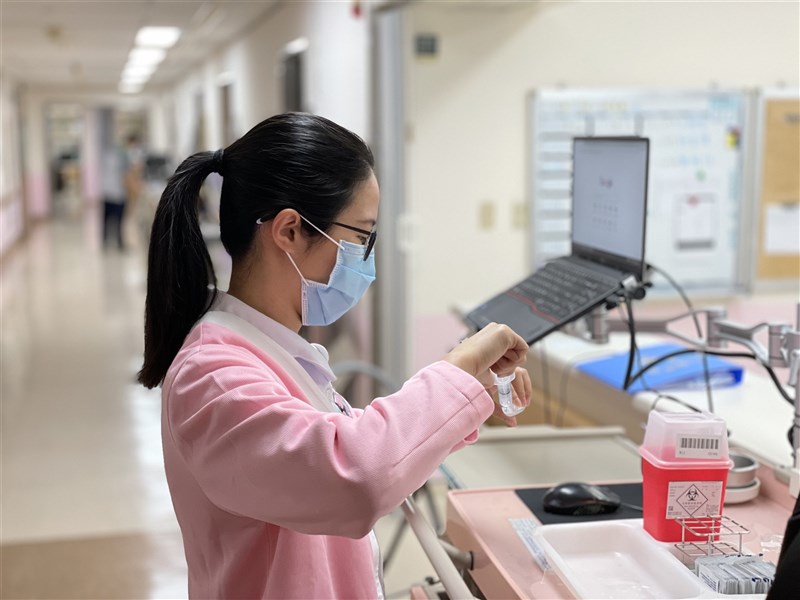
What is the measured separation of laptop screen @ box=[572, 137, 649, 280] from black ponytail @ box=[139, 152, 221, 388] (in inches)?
34.7

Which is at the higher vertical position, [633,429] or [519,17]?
[519,17]

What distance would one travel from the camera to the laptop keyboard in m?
1.78

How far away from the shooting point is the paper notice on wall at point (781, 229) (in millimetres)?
4102

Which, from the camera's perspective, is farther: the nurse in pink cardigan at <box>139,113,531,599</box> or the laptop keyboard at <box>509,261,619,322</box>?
the laptop keyboard at <box>509,261,619,322</box>

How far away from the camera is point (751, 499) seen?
5.86 feet

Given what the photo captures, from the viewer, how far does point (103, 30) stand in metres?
8.45

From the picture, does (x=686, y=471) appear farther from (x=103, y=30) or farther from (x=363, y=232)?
(x=103, y=30)

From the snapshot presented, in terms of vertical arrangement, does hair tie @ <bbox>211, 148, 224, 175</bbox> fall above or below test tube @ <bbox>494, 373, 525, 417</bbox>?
above

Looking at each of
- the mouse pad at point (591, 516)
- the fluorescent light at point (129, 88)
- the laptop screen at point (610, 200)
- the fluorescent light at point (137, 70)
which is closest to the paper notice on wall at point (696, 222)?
the laptop screen at point (610, 200)

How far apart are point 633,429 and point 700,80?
1.99 m

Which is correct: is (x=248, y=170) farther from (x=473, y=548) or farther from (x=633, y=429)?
(x=633, y=429)

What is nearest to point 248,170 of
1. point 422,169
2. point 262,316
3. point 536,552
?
point 262,316

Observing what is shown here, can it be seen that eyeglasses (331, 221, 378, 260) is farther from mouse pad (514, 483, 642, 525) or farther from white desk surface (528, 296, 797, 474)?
white desk surface (528, 296, 797, 474)

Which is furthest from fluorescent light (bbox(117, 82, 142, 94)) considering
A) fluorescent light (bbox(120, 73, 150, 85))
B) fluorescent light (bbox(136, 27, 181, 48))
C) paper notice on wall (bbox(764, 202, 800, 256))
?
paper notice on wall (bbox(764, 202, 800, 256))
